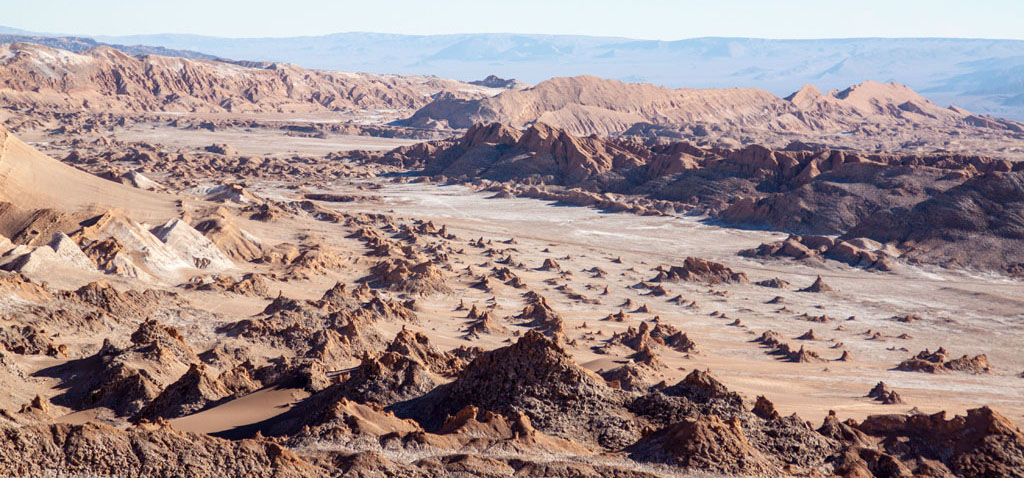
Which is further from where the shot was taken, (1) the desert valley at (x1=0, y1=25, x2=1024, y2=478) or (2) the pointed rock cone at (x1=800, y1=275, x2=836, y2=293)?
(2) the pointed rock cone at (x1=800, y1=275, x2=836, y2=293)

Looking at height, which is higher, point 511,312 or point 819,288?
point 511,312

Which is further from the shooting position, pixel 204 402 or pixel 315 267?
pixel 315 267

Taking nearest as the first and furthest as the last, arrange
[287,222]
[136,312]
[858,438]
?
[858,438] → [136,312] → [287,222]

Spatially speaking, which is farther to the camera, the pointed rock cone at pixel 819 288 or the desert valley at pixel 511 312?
the pointed rock cone at pixel 819 288

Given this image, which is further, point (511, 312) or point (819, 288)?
point (819, 288)

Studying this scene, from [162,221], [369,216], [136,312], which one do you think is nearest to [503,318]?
[136,312]

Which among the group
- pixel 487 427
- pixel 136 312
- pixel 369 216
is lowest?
pixel 369 216

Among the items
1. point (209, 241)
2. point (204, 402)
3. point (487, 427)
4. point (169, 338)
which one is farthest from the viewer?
point (209, 241)

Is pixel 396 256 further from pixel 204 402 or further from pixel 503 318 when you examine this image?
pixel 204 402
